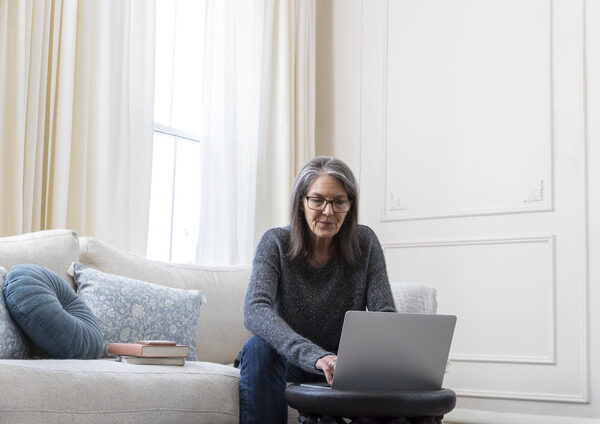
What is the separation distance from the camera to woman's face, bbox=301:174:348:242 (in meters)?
2.27

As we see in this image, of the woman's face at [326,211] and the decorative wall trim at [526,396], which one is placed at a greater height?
the woman's face at [326,211]

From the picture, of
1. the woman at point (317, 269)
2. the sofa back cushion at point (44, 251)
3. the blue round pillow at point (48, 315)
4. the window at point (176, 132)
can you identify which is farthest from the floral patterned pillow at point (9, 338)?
the window at point (176, 132)

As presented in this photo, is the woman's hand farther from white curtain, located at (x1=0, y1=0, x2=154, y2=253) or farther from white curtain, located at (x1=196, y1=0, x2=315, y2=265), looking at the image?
white curtain, located at (x1=196, y1=0, x2=315, y2=265)

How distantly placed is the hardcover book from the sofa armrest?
3.10 ft

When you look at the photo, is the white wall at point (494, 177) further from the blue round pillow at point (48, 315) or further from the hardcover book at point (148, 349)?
the blue round pillow at point (48, 315)

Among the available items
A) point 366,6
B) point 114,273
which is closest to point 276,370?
point 114,273

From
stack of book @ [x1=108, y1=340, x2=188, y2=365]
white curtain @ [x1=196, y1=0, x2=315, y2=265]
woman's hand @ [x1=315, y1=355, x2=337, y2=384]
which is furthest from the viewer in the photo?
white curtain @ [x1=196, y1=0, x2=315, y2=265]

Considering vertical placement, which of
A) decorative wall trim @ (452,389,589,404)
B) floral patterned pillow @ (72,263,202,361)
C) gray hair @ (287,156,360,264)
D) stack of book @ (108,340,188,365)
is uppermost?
gray hair @ (287,156,360,264)

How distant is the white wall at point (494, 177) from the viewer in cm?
371

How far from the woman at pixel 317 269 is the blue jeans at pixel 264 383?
2 cm

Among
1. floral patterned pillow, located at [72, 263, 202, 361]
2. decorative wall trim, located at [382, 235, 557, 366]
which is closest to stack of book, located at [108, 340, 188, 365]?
floral patterned pillow, located at [72, 263, 202, 361]

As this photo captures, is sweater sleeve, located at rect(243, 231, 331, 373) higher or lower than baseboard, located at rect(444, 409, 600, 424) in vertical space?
higher

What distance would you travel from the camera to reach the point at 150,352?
221 centimetres

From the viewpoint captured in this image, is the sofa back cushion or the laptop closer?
the laptop
